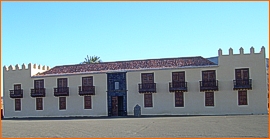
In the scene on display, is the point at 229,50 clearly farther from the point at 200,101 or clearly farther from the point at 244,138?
the point at 244,138

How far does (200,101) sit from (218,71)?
288 cm

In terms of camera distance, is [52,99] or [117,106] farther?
[52,99]

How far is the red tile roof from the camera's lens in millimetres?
31000

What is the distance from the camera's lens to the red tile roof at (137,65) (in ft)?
102

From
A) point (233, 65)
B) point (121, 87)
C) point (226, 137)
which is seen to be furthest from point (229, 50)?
point (226, 137)

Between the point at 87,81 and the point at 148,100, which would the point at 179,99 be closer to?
the point at 148,100

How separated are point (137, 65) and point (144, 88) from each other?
3.04 m

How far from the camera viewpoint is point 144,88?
30109 mm

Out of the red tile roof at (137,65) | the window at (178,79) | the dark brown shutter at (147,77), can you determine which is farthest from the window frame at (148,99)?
the red tile roof at (137,65)

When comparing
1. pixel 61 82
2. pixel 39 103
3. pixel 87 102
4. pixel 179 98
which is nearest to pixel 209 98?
pixel 179 98

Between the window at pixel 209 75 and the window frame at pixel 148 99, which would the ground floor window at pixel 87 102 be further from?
the window at pixel 209 75

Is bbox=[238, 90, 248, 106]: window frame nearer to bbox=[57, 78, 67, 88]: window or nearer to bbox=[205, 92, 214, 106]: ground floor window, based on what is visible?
bbox=[205, 92, 214, 106]: ground floor window

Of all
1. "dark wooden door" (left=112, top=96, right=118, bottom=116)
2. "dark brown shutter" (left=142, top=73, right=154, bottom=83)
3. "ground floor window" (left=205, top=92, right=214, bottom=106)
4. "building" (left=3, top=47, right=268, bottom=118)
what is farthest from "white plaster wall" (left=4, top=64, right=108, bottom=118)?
"ground floor window" (left=205, top=92, right=214, bottom=106)

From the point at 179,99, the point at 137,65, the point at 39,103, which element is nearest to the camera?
the point at 179,99
